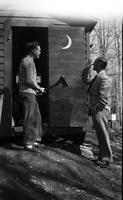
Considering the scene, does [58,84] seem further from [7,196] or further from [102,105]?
[7,196]

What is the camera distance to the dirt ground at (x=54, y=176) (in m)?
3.53

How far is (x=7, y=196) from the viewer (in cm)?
319

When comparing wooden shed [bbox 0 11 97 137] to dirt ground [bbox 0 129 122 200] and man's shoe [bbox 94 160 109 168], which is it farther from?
man's shoe [bbox 94 160 109 168]

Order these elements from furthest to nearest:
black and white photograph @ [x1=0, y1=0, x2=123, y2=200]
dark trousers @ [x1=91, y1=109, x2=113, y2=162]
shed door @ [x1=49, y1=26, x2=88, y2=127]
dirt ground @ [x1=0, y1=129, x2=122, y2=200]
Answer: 1. shed door @ [x1=49, y1=26, x2=88, y2=127]
2. dark trousers @ [x1=91, y1=109, x2=113, y2=162]
3. black and white photograph @ [x1=0, y1=0, x2=123, y2=200]
4. dirt ground @ [x1=0, y1=129, x2=122, y2=200]

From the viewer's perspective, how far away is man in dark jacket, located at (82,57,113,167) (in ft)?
16.3

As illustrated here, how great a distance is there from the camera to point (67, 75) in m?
5.77

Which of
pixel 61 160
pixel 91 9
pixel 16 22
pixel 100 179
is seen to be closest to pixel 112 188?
pixel 100 179

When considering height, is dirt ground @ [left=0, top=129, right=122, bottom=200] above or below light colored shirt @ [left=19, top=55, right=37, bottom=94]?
below

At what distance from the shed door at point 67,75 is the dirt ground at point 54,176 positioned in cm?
59

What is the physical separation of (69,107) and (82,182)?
186cm

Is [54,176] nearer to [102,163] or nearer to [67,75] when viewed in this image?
[102,163]

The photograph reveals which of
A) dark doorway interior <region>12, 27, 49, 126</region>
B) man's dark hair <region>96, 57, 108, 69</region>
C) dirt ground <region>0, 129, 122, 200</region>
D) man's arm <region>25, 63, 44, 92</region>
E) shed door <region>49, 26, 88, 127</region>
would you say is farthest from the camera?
dark doorway interior <region>12, 27, 49, 126</region>

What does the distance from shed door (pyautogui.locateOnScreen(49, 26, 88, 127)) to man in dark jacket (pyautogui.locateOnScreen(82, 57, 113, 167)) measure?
2.15 feet

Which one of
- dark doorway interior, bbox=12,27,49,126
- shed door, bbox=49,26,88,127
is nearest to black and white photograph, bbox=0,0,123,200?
shed door, bbox=49,26,88,127
